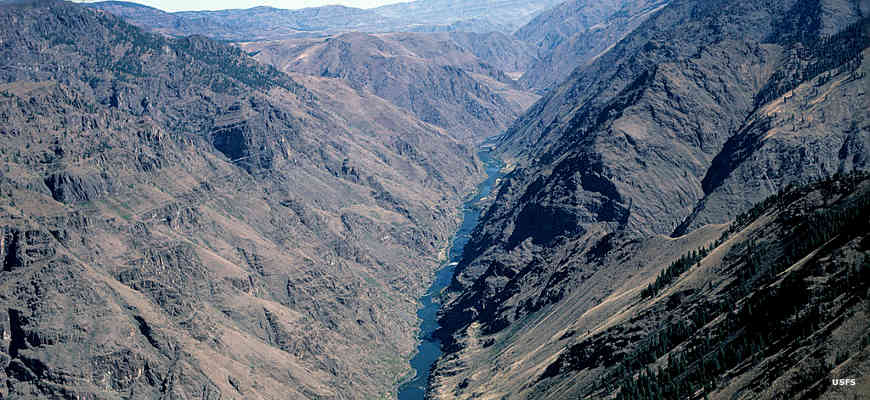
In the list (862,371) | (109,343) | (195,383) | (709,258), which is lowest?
(195,383)

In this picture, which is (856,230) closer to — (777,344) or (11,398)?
(777,344)

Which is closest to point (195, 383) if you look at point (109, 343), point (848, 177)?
point (109, 343)

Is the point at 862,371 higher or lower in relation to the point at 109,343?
higher

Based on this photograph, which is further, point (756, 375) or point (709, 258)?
point (709, 258)

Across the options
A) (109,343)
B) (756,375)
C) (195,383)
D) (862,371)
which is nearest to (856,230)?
(756,375)

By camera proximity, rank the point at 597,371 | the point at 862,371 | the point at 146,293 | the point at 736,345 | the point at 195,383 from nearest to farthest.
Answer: the point at 862,371 → the point at 736,345 → the point at 597,371 → the point at 195,383 → the point at 146,293

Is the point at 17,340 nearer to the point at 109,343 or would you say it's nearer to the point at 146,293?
the point at 109,343

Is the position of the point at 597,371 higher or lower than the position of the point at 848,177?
lower

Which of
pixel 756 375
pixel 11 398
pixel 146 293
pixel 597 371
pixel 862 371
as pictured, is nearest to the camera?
pixel 862 371

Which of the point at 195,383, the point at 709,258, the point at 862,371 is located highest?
the point at 862,371
